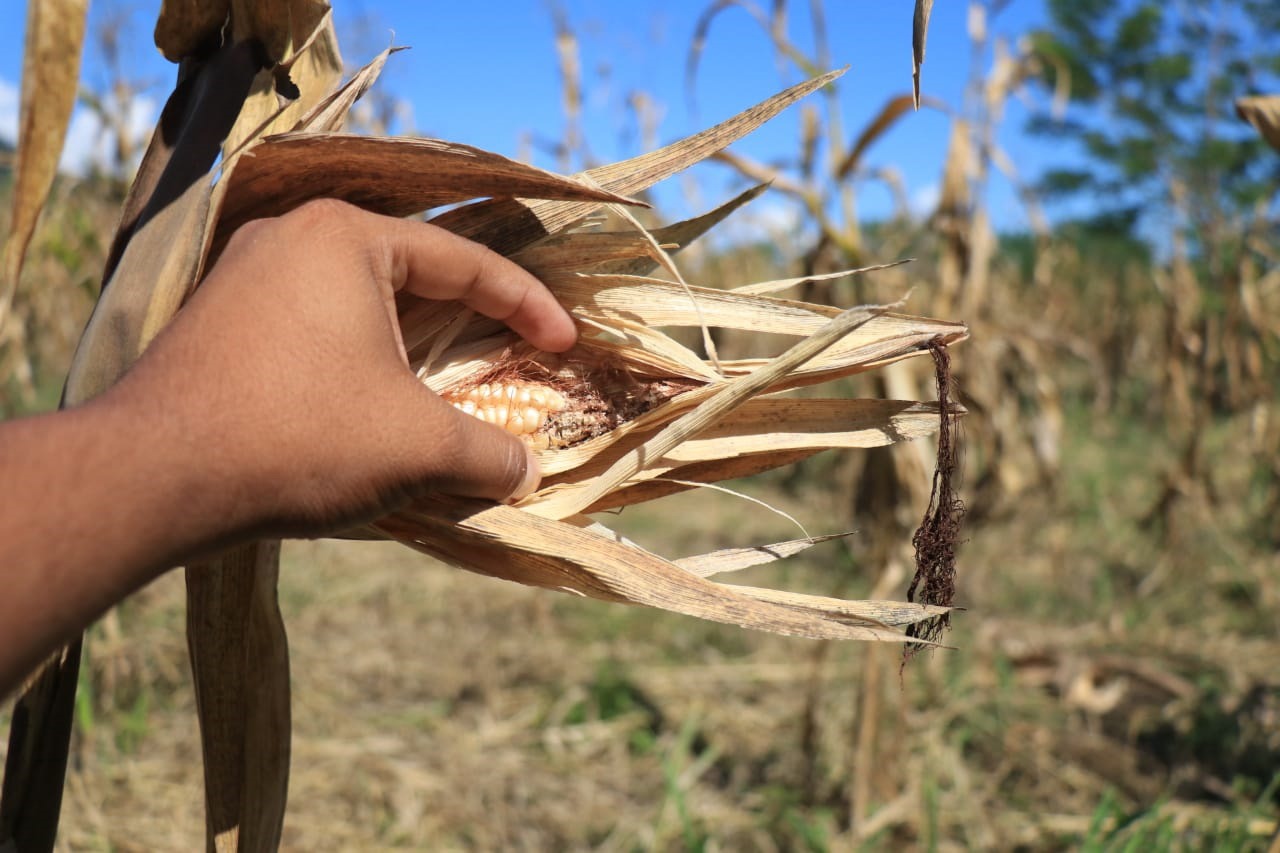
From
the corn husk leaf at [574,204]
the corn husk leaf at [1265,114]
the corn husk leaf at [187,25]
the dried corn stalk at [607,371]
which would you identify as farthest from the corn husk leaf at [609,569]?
the corn husk leaf at [1265,114]

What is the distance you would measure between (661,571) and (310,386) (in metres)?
0.34

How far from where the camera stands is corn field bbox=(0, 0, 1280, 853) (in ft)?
2.39

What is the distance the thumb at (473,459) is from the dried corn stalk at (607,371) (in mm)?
35

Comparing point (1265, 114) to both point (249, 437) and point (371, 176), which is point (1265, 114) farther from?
point (249, 437)

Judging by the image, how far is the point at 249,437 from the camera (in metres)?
0.51

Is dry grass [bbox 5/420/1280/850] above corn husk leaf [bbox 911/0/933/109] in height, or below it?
below

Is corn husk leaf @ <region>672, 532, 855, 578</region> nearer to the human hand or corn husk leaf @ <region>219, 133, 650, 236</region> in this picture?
the human hand

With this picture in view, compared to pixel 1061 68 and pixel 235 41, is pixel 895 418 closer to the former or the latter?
pixel 235 41

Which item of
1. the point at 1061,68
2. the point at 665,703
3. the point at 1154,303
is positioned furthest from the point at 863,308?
the point at 1154,303

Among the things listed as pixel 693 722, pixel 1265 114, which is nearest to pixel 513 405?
pixel 1265 114

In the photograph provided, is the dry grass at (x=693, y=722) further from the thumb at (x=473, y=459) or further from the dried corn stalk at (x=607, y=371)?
the thumb at (x=473, y=459)

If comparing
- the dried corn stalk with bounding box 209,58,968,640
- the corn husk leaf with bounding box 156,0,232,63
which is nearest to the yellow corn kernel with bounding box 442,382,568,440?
the dried corn stalk with bounding box 209,58,968,640

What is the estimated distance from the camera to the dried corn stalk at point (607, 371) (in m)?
0.73

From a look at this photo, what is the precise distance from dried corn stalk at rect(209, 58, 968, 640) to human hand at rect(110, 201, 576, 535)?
7 cm
